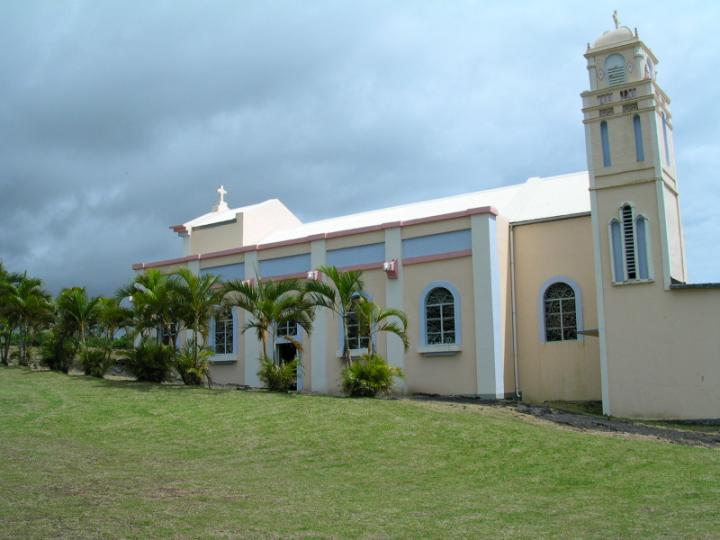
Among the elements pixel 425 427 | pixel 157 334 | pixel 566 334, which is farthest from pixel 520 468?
pixel 157 334

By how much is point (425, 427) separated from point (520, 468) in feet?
9.92

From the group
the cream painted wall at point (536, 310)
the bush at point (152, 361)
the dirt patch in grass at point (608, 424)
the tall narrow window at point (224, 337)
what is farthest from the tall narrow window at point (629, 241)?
the tall narrow window at point (224, 337)

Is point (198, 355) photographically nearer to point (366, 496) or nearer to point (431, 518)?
point (366, 496)

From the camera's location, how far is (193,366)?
20.7 meters

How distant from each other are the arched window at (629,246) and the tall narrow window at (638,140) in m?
1.28

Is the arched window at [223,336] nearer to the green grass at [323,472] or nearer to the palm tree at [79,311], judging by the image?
the palm tree at [79,311]

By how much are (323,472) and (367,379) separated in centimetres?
703

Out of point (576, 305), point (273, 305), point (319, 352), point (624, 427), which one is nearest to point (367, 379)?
point (273, 305)

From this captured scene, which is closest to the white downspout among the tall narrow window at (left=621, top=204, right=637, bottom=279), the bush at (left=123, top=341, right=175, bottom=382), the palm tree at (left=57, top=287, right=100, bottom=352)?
the tall narrow window at (left=621, top=204, right=637, bottom=279)

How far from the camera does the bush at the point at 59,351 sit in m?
23.7

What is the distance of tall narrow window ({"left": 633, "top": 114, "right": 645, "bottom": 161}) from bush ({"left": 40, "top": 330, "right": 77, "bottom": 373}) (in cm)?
1765

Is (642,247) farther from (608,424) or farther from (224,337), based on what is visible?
(224,337)

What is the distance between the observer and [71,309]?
76.8 ft

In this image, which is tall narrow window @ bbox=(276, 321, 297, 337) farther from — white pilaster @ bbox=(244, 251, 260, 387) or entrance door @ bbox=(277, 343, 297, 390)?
white pilaster @ bbox=(244, 251, 260, 387)
